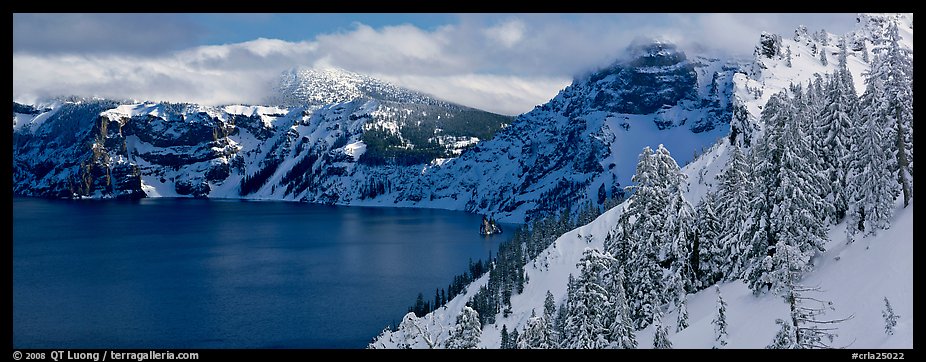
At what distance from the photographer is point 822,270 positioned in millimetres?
35156

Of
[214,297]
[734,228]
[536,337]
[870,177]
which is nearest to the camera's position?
[536,337]

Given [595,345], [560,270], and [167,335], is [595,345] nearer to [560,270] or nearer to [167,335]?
[560,270]

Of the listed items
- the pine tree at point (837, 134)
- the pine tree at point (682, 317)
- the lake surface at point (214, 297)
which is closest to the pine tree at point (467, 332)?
the pine tree at point (682, 317)

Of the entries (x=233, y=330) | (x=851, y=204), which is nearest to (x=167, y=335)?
(x=233, y=330)

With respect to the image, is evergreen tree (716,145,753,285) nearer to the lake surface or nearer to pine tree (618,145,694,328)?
pine tree (618,145,694,328)

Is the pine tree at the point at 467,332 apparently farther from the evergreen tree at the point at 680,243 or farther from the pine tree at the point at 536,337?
the evergreen tree at the point at 680,243

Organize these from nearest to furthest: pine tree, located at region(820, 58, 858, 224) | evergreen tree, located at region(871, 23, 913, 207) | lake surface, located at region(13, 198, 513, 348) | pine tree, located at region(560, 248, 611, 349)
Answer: pine tree, located at region(560, 248, 611, 349)
evergreen tree, located at region(871, 23, 913, 207)
pine tree, located at region(820, 58, 858, 224)
lake surface, located at region(13, 198, 513, 348)

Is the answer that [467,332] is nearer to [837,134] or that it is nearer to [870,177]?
[870,177]

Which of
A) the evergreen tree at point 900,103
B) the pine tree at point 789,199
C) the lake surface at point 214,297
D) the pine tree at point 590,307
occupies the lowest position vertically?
the lake surface at point 214,297

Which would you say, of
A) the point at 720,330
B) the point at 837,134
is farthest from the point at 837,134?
the point at 720,330

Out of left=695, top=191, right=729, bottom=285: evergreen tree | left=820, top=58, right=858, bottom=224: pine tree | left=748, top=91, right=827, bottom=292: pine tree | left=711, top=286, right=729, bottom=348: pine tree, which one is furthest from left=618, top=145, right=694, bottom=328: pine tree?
left=820, top=58, right=858, bottom=224: pine tree

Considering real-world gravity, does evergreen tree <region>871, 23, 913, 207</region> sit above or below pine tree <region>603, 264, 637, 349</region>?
above

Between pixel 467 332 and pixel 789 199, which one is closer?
pixel 467 332
